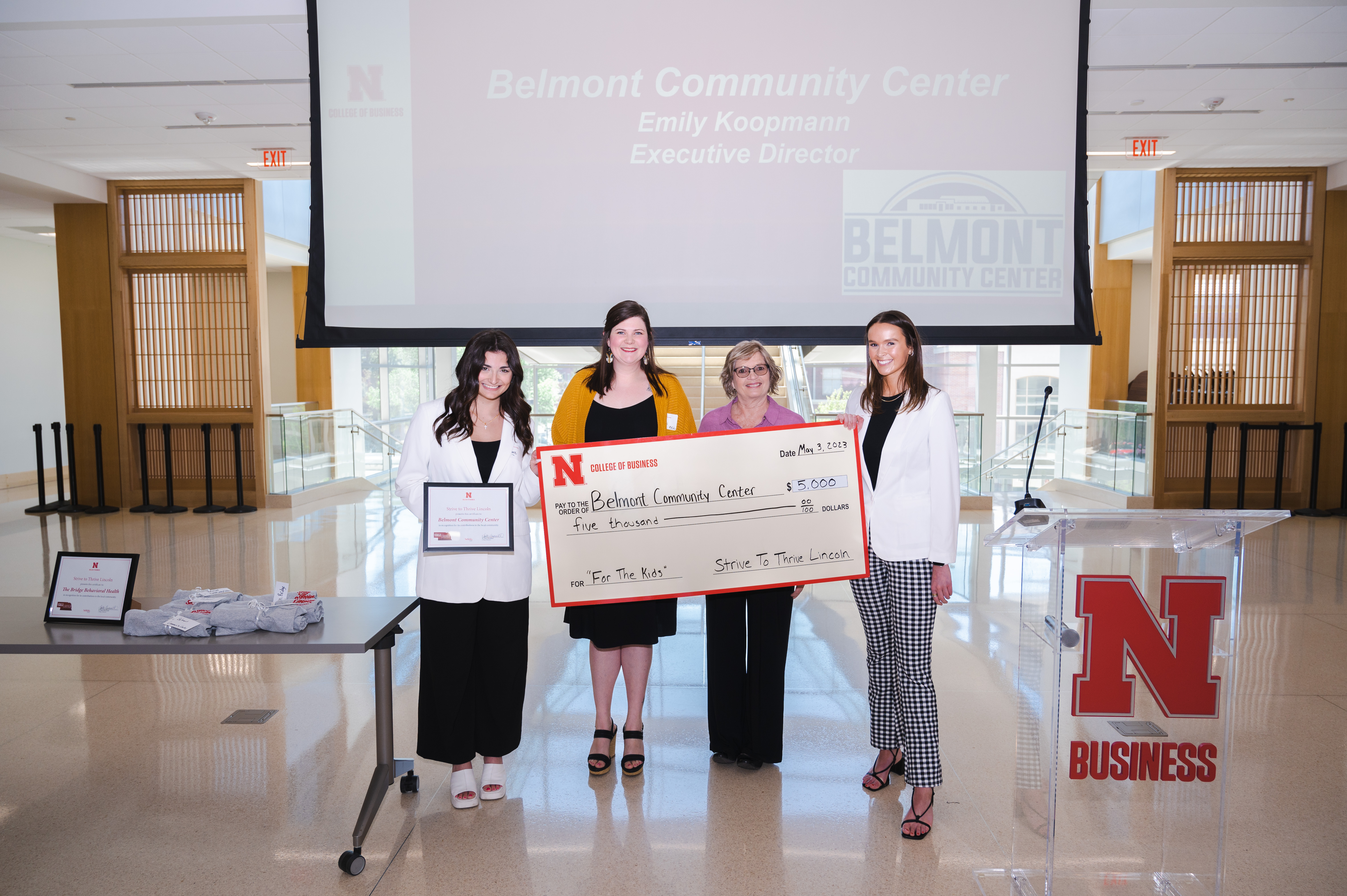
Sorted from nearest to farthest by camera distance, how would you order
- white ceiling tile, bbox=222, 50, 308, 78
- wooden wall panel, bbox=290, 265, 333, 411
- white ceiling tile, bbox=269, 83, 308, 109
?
white ceiling tile, bbox=222, 50, 308, 78, white ceiling tile, bbox=269, 83, 308, 109, wooden wall panel, bbox=290, 265, 333, 411

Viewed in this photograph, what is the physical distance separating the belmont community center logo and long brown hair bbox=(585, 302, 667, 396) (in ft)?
5.22

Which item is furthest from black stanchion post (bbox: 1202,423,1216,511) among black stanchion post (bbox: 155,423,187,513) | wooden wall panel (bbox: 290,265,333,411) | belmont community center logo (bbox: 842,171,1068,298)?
wooden wall panel (bbox: 290,265,333,411)

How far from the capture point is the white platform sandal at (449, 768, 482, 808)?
2645 millimetres

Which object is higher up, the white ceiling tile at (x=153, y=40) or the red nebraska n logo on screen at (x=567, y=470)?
the white ceiling tile at (x=153, y=40)

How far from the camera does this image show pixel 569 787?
110 inches

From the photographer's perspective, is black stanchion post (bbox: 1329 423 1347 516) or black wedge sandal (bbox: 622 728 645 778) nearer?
black wedge sandal (bbox: 622 728 645 778)

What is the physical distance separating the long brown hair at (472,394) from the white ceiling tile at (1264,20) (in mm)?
5294

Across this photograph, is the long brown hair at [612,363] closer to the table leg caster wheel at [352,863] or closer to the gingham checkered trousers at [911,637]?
the gingham checkered trousers at [911,637]

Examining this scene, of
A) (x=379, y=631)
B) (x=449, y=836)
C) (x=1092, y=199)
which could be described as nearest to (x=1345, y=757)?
(x=449, y=836)

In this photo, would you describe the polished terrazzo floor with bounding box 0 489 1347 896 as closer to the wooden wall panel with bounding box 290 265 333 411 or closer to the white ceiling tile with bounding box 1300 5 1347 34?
the white ceiling tile with bounding box 1300 5 1347 34

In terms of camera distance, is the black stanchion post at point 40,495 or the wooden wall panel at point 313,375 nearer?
the black stanchion post at point 40,495

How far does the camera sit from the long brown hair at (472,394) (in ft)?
8.39

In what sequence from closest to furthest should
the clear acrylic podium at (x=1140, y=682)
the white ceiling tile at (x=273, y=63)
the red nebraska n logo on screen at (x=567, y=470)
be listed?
the clear acrylic podium at (x=1140, y=682) < the red nebraska n logo on screen at (x=567, y=470) < the white ceiling tile at (x=273, y=63)

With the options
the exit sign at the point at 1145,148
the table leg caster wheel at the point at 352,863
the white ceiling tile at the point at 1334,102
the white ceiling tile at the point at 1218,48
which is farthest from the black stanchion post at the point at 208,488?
the white ceiling tile at the point at 1334,102
